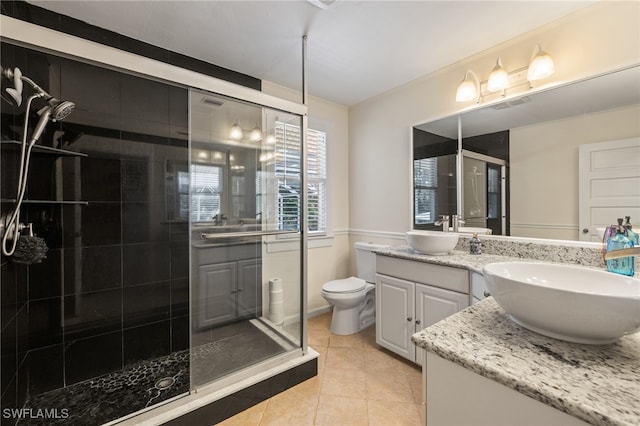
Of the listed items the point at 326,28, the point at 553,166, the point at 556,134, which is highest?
the point at 326,28

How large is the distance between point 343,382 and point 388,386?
300 mm

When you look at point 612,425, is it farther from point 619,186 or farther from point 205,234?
point 205,234

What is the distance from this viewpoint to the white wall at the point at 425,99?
58.6 inches

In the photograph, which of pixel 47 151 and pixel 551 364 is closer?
pixel 551 364

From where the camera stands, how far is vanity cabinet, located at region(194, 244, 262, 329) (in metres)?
1.99

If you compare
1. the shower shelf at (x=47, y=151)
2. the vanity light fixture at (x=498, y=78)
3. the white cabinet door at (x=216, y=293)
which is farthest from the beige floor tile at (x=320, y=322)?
the vanity light fixture at (x=498, y=78)

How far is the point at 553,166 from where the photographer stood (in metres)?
1.69

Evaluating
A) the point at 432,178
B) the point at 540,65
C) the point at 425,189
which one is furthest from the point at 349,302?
the point at 540,65

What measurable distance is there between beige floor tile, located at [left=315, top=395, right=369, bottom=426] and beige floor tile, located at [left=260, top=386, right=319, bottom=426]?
5 centimetres

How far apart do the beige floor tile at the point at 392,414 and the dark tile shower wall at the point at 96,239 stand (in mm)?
1510

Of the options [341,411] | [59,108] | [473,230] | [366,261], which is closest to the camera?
[59,108]

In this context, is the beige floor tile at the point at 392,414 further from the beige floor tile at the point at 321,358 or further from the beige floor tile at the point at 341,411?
the beige floor tile at the point at 321,358

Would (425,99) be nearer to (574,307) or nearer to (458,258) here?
(458,258)

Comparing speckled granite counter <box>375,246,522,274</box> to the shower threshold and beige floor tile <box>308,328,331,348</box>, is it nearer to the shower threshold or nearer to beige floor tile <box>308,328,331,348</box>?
beige floor tile <box>308,328,331,348</box>
